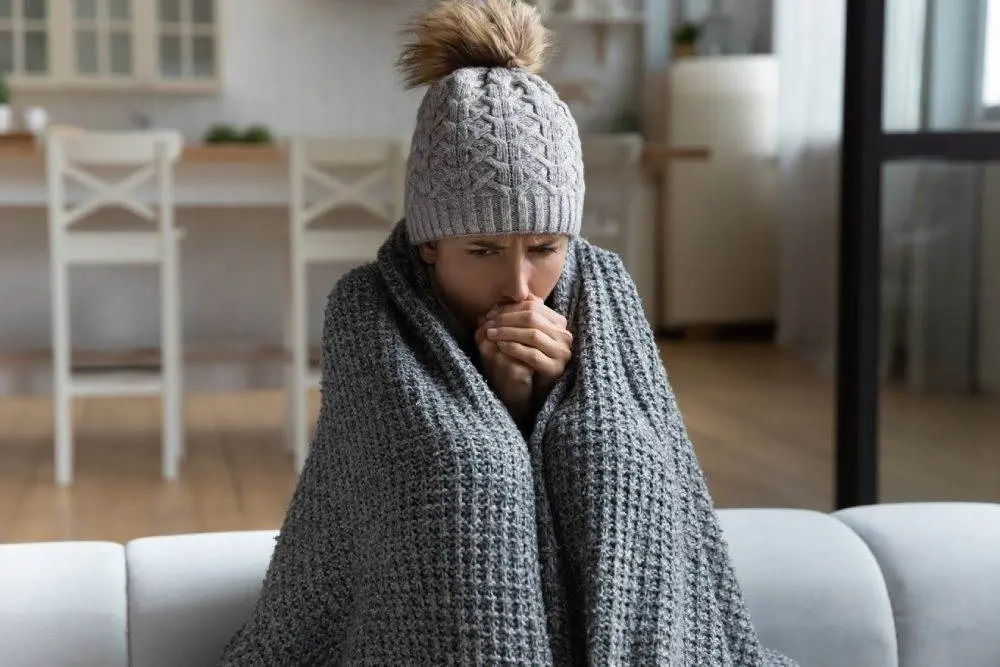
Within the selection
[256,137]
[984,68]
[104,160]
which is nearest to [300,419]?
[104,160]

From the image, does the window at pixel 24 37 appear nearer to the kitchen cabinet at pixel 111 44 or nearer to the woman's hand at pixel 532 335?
the kitchen cabinet at pixel 111 44

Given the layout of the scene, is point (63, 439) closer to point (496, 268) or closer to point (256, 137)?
point (256, 137)

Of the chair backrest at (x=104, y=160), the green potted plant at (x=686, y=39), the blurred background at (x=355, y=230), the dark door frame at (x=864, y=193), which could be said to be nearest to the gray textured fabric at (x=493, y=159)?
the blurred background at (x=355, y=230)

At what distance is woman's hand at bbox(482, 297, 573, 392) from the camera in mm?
860

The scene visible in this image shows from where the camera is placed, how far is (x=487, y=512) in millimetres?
804

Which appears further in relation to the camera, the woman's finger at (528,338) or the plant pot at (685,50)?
the plant pot at (685,50)

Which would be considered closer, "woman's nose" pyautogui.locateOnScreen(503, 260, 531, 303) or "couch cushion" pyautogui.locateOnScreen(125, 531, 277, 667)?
"woman's nose" pyautogui.locateOnScreen(503, 260, 531, 303)

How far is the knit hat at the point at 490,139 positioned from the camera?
85 centimetres

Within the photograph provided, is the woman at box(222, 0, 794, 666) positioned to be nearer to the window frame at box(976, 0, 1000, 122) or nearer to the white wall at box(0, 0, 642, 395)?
the window frame at box(976, 0, 1000, 122)

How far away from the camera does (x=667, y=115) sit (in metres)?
5.21

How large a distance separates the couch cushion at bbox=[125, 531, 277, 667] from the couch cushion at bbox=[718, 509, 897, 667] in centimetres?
40

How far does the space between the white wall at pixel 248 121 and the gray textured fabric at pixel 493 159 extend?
344 centimetres

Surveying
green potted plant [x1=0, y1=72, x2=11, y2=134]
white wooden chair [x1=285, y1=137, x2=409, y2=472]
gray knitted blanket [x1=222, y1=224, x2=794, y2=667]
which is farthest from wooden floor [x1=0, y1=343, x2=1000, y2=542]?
gray knitted blanket [x1=222, y1=224, x2=794, y2=667]

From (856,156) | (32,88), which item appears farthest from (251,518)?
(32,88)
